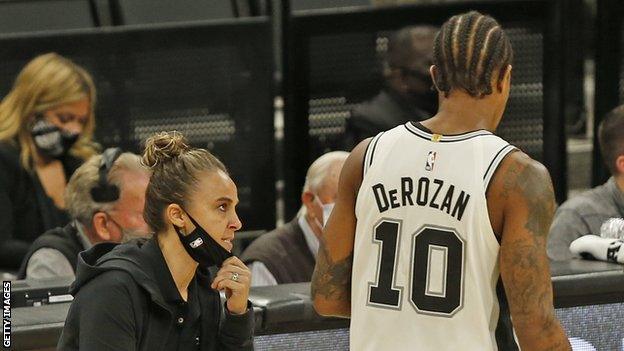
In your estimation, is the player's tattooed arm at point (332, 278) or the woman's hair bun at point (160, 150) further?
the player's tattooed arm at point (332, 278)

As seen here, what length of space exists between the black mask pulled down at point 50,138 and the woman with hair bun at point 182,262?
312 cm

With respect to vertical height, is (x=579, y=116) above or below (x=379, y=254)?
below

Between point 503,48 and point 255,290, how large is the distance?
44.9 inches

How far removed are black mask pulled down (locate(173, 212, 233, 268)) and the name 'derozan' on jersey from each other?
400 millimetres

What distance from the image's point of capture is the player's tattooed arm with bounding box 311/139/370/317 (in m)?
3.25

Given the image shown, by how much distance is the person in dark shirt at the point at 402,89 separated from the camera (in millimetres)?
6617

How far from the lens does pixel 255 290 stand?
3.89 metres

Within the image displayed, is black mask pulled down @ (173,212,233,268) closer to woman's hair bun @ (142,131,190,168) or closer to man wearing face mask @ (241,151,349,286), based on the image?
woman's hair bun @ (142,131,190,168)

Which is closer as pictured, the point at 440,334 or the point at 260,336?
the point at 440,334

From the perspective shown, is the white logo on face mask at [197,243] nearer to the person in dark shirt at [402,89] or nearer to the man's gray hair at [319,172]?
the man's gray hair at [319,172]

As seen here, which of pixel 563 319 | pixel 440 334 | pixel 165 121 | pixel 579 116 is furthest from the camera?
pixel 579 116

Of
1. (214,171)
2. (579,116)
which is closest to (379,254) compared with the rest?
(214,171)

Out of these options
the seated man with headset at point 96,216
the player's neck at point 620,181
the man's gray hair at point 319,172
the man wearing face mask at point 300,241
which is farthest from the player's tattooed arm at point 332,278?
the player's neck at point 620,181

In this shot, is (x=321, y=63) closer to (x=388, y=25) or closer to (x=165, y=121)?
(x=388, y=25)
